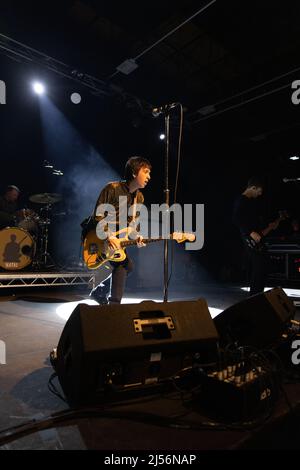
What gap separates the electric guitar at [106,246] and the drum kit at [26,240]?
8.84ft

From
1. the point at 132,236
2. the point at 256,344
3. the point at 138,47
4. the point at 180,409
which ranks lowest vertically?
the point at 180,409

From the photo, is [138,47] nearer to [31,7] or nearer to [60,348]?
[31,7]

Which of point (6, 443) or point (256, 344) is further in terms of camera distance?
point (256, 344)

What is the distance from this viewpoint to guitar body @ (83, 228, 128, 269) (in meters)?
3.13

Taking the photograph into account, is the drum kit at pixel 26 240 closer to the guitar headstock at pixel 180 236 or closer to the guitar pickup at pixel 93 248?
the guitar pickup at pixel 93 248

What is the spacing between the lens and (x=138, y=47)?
6.09 metres

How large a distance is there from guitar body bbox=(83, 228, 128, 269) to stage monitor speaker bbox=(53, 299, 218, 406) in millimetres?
1483

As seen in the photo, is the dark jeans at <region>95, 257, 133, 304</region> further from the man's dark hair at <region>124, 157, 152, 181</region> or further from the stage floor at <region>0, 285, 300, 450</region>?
the man's dark hair at <region>124, 157, 152, 181</region>

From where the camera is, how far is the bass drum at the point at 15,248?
559 cm

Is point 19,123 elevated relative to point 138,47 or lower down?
lower down

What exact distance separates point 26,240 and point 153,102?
436 centimetres
